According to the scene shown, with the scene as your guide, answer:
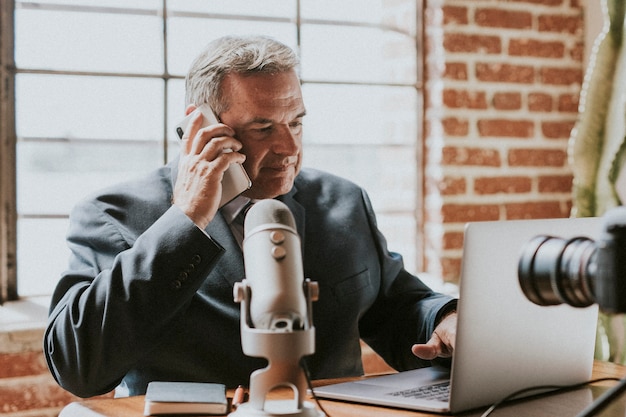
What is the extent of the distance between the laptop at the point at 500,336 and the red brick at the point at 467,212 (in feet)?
3.98

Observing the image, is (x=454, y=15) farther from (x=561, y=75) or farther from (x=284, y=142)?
(x=284, y=142)

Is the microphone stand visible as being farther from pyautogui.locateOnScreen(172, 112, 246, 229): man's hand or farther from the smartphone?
the smartphone

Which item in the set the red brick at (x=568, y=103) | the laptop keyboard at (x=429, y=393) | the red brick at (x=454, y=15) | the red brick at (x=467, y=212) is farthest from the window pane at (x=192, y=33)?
the laptop keyboard at (x=429, y=393)

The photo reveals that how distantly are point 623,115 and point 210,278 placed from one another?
1.33 meters

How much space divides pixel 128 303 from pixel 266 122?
514 millimetres

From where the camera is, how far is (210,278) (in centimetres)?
170

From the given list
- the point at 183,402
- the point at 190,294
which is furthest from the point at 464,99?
the point at 183,402

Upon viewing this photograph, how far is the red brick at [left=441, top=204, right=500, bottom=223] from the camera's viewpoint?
2.62 meters

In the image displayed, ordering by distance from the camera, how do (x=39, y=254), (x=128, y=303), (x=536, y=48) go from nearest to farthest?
(x=128, y=303), (x=39, y=254), (x=536, y=48)

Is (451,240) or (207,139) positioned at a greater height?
(207,139)

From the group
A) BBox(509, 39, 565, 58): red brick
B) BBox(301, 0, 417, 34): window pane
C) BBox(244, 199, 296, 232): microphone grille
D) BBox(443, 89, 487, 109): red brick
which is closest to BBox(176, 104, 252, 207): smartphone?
BBox(244, 199, 296, 232): microphone grille

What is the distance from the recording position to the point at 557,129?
9.10ft

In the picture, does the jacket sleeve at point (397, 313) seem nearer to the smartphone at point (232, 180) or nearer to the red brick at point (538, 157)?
the smartphone at point (232, 180)

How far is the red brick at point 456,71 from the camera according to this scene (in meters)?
2.60
